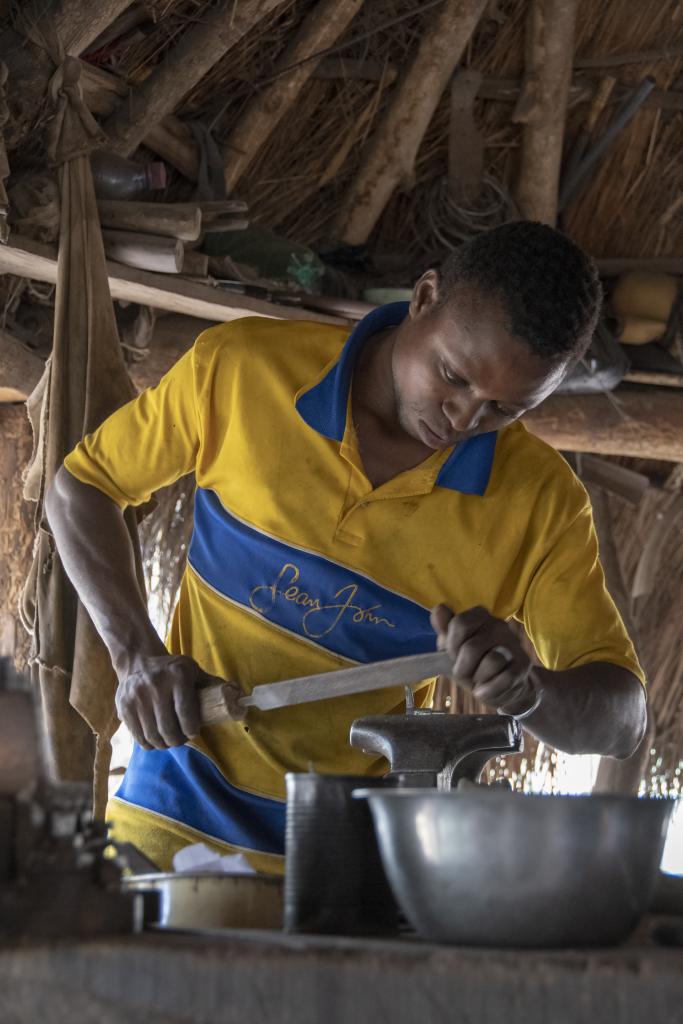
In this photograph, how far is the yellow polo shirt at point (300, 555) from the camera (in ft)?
7.89

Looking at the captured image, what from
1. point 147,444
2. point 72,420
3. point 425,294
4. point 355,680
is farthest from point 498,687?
point 72,420

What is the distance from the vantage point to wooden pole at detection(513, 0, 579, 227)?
483 cm

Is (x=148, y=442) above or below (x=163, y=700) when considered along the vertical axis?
above

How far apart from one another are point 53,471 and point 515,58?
103 inches

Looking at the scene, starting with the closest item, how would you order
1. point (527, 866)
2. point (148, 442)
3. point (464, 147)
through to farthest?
point (527, 866) → point (148, 442) → point (464, 147)

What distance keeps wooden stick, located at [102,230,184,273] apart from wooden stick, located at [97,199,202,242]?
0.08 feet

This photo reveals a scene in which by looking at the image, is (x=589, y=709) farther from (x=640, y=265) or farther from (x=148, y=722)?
(x=640, y=265)

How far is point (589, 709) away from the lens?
227cm

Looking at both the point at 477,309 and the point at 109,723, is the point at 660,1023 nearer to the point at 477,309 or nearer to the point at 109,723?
the point at 477,309

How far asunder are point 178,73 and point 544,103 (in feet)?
4.76

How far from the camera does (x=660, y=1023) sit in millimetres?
1094

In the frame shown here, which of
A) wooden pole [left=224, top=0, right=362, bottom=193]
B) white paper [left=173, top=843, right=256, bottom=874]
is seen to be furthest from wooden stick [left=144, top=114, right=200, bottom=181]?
white paper [left=173, top=843, right=256, bottom=874]

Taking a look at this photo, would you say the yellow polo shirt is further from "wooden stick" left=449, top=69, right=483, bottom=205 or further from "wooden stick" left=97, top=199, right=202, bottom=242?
"wooden stick" left=449, top=69, right=483, bottom=205

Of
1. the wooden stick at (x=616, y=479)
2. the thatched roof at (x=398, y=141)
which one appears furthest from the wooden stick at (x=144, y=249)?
the wooden stick at (x=616, y=479)
